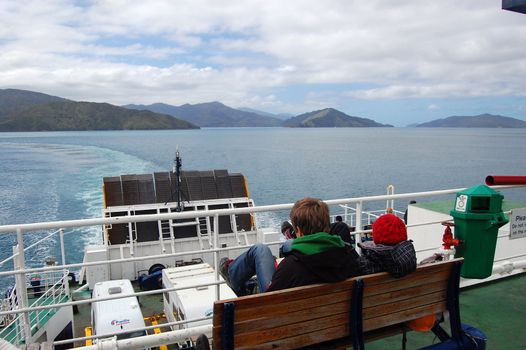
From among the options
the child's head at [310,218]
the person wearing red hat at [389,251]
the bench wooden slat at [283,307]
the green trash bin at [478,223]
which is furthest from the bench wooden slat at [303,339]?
the green trash bin at [478,223]

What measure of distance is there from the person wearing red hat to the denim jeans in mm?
608

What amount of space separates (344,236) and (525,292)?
2.79 m

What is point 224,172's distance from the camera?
19.7 meters

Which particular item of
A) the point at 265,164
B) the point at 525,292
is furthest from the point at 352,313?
the point at 265,164

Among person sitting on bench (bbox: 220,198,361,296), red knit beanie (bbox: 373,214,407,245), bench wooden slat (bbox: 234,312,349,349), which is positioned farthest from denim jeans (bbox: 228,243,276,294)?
red knit beanie (bbox: 373,214,407,245)

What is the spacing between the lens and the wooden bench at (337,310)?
2.26 meters

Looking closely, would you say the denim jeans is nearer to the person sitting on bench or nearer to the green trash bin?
the person sitting on bench

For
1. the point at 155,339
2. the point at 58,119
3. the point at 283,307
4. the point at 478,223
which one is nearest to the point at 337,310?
the point at 283,307

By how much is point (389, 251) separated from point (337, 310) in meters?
0.47

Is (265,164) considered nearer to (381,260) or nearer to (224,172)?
(224,172)

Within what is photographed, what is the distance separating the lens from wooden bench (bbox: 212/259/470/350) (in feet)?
7.42

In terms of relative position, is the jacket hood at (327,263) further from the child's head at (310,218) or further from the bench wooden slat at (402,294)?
the bench wooden slat at (402,294)

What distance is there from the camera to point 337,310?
2.52 metres

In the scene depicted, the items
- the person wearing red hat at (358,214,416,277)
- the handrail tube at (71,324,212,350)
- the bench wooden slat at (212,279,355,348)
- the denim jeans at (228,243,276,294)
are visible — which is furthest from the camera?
the handrail tube at (71,324,212,350)
